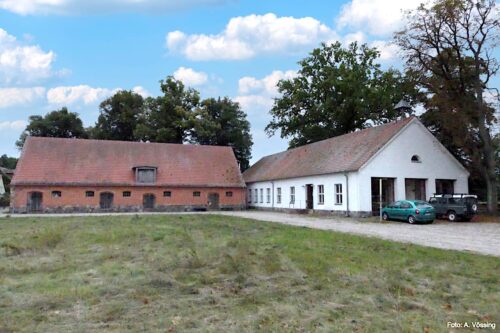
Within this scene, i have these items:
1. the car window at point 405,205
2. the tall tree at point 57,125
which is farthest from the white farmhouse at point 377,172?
the tall tree at point 57,125

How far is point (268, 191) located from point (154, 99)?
67.4 ft

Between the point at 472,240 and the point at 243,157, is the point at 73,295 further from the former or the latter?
the point at 243,157

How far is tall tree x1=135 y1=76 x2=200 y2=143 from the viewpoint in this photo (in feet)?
166

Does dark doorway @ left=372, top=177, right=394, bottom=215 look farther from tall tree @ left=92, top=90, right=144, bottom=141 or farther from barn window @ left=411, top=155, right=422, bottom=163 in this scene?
tall tree @ left=92, top=90, right=144, bottom=141

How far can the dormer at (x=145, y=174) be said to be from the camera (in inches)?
1547

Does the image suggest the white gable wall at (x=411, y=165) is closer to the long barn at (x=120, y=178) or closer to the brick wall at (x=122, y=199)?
the long barn at (x=120, y=178)

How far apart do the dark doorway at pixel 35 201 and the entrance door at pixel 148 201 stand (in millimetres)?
8281

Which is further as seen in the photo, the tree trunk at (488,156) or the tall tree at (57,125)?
the tall tree at (57,125)

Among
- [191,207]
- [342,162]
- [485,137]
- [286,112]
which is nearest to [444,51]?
[485,137]

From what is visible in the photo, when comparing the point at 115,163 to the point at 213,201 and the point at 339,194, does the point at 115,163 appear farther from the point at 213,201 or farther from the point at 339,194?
the point at 339,194

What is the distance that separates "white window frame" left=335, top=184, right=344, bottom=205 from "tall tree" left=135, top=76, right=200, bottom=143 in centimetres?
2488

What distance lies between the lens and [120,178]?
38.7 m

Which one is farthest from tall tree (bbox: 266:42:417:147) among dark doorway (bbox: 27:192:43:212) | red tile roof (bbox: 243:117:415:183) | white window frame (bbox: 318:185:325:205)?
dark doorway (bbox: 27:192:43:212)

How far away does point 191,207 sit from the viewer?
40.4 metres
